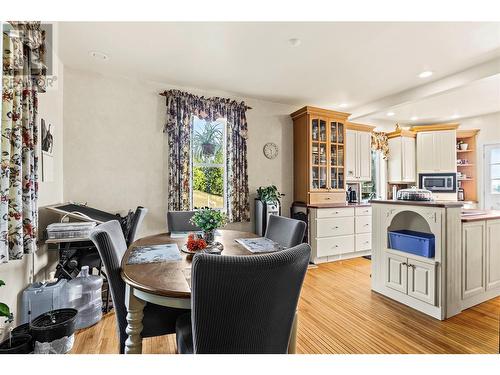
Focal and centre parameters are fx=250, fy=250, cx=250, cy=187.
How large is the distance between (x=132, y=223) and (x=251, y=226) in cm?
196

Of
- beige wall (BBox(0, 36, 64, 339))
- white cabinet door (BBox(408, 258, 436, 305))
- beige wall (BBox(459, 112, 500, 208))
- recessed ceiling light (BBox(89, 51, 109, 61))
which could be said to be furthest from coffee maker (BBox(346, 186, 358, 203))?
beige wall (BBox(0, 36, 64, 339))

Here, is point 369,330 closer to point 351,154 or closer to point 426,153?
point 351,154

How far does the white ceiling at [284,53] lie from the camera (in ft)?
7.38

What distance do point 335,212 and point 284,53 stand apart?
245 cm

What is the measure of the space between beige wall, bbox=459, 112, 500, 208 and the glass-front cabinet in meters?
3.07

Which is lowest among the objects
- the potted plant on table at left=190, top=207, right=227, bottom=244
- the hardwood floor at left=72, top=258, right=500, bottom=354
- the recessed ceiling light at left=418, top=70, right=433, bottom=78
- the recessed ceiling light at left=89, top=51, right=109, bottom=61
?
the hardwood floor at left=72, top=258, right=500, bottom=354

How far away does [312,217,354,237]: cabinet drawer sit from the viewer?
3.87 metres

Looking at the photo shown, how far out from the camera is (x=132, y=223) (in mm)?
2605

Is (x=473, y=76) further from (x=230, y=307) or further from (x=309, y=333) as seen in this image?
(x=230, y=307)

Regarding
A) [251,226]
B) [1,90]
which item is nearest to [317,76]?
[251,226]

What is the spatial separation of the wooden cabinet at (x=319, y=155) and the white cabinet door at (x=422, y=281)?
1852 millimetres

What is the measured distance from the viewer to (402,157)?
17.1 ft

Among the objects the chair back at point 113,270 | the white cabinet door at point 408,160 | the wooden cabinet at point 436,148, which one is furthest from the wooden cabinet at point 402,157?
the chair back at point 113,270

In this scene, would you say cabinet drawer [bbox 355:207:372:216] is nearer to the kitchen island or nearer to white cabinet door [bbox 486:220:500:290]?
the kitchen island
